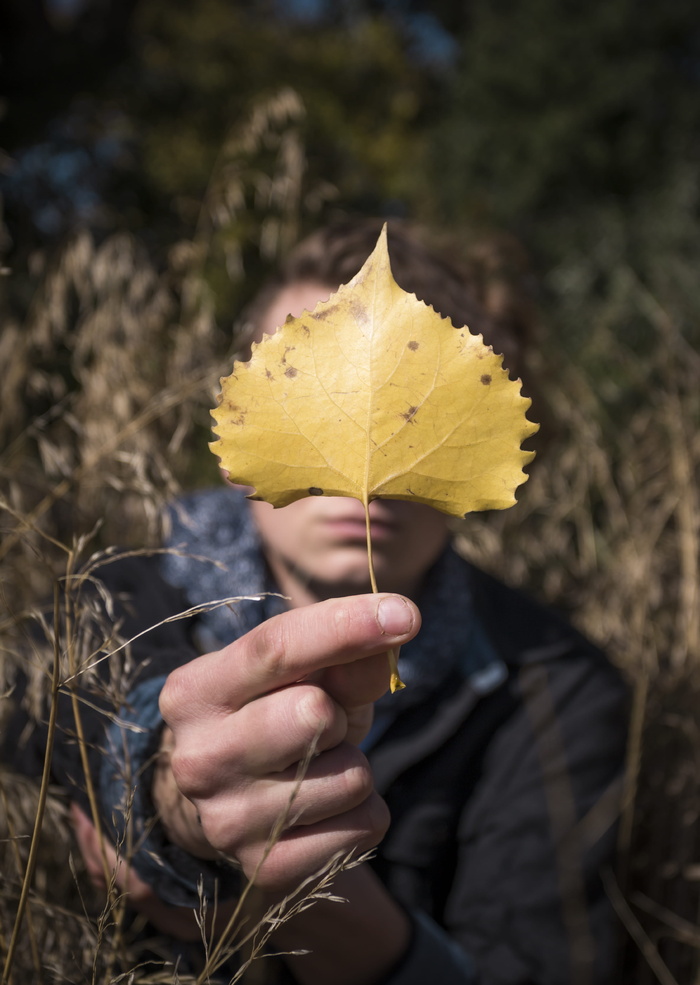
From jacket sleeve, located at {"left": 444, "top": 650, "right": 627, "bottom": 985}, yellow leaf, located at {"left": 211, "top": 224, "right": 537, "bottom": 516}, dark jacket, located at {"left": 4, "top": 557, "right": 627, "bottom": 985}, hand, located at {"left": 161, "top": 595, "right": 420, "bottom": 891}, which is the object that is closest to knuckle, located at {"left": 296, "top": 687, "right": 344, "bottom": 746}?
hand, located at {"left": 161, "top": 595, "right": 420, "bottom": 891}

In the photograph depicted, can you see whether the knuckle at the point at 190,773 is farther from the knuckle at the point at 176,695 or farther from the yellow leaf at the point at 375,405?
the yellow leaf at the point at 375,405

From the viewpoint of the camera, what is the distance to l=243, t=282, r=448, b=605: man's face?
0.80m

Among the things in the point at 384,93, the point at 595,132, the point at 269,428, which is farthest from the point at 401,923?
the point at 384,93

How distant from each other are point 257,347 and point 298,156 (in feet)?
3.61

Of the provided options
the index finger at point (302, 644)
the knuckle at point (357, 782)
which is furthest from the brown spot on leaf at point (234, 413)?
the knuckle at point (357, 782)

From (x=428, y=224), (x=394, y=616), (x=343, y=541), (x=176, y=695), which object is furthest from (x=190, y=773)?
(x=428, y=224)

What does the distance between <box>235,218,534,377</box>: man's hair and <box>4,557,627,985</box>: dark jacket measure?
438 millimetres

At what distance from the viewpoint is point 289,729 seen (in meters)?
0.42

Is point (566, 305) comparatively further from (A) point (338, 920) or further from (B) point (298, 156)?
(A) point (338, 920)

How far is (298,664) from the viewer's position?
0.40 m

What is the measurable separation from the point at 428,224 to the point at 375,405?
2.10m

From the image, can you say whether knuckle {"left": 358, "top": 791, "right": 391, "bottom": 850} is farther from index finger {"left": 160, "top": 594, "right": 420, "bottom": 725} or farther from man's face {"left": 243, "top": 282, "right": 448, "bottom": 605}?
man's face {"left": 243, "top": 282, "right": 448, "bottom": 605}

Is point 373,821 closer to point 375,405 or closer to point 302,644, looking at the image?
point 302,644

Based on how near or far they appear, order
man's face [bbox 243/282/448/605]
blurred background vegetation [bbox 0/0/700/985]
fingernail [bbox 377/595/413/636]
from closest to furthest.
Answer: fingernail [bbox 377/595/413/636]
man's face [bbox 243/282/448/605]
blurred background vegetation [bbox 0/0/700/985]
